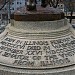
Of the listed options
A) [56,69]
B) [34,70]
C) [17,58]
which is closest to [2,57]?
[17,58]

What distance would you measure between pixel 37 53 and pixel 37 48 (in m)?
0.23

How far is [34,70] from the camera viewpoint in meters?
8.57

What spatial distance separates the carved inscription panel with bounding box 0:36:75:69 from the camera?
8719 mm

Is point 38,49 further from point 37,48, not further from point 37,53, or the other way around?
point 37,53

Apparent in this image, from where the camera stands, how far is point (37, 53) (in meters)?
9.02

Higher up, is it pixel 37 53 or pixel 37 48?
pixel 37 48

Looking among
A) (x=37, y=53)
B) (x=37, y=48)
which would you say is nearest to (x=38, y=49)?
(x=37, y=48)

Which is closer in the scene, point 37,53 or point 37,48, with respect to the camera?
point 37,53

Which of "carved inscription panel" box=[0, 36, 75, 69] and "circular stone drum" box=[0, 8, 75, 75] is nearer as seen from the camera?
"circular stone drum" box=[0, 8, 75, 75]

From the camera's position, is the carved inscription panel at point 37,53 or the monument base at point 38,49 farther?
the carved inscription panel at point 37,53

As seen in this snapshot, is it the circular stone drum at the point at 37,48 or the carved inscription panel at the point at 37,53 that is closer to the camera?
the circular stone drum at the point at 37,48

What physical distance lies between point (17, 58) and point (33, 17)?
1.72 metres

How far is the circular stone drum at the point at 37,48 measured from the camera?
8.61 m

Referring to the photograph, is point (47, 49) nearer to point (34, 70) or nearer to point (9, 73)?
point (34, 70)
